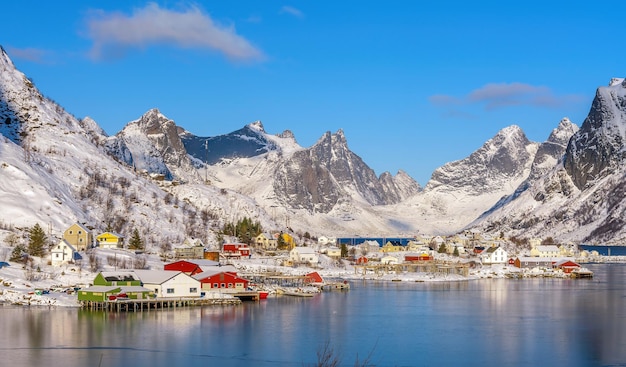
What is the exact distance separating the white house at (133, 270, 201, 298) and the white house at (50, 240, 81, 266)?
1025 cm

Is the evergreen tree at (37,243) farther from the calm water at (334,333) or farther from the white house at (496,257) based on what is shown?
the white house at (496,257)

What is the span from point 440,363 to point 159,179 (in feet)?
383

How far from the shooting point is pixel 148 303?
70.9 m

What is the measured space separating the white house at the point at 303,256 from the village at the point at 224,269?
14 centimetres

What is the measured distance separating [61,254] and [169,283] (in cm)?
1347

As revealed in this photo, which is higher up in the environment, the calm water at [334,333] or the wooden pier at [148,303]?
the wooden pier at [148,303]

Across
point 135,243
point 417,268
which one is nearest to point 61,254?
point 135,243

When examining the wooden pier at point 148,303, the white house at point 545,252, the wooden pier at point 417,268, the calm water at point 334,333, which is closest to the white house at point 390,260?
the wooden pier at point 417,268

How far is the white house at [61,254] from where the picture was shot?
80.2 metres

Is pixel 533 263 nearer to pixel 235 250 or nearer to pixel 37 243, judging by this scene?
pixel 235 250

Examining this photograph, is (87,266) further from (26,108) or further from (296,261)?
(26,108)

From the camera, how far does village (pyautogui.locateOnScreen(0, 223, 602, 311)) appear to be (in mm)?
Result: 72000

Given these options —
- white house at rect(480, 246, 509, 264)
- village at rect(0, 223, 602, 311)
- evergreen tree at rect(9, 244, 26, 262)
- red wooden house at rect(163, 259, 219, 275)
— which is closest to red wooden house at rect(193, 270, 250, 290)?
village at rect(0, 223, 602, 311)

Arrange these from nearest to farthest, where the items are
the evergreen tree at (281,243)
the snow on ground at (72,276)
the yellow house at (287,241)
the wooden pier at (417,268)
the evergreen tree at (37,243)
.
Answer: the snow on ground at (72,276)
the evergreen tree at (37,243)
the wooden pier at (417,268)
the evergreen tree at (281,243)
the yellow house at (287,241)
